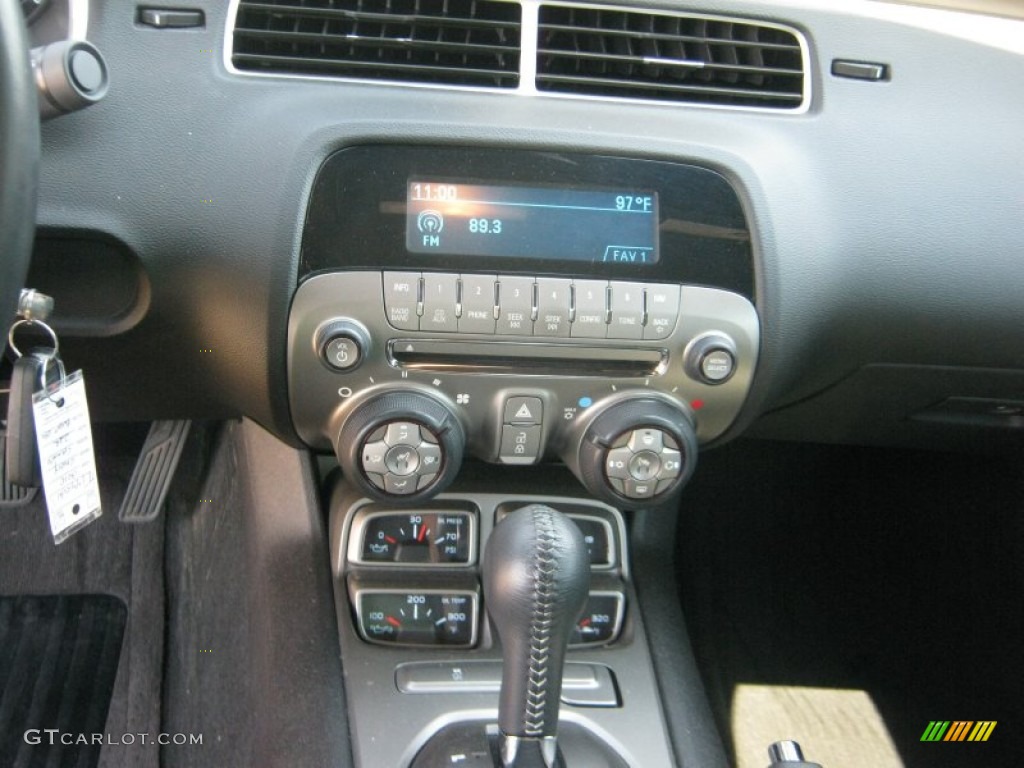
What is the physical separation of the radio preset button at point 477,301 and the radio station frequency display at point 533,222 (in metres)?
0.03

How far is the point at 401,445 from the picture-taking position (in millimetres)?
1046

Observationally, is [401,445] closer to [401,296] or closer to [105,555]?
[401,296]

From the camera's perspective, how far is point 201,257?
3.39 feet

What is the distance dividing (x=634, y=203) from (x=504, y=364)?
0.20 meters

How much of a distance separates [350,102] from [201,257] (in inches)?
8.1

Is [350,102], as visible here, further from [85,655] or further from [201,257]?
[85,655]

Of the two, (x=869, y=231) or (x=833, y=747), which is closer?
(x=869, y=231)

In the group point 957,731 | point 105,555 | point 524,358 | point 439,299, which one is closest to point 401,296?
point 439,299

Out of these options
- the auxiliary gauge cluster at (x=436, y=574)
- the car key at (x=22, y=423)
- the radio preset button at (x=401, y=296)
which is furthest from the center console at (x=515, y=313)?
the car key at (x=22, y=423)

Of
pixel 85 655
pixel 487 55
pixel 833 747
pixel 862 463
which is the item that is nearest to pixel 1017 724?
pixel 833 747

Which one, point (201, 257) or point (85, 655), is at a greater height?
point (201, 257)

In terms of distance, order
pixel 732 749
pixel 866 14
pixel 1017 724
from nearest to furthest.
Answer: pixel 866 14 < pixel 732 749 < pixel 1017 724

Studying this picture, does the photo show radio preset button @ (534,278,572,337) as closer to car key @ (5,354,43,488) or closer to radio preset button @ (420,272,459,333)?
radio preset button @ (420,272,459,333)

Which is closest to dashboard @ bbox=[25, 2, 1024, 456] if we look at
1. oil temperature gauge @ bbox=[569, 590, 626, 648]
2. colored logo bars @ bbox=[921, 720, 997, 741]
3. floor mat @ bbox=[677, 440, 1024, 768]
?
oil temperature gauge @ bbox=[569, 590, 626, 648]
